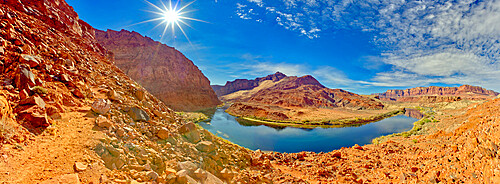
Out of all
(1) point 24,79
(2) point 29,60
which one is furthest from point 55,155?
(2) point 29,60

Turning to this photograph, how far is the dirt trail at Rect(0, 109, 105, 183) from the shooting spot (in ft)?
8.84

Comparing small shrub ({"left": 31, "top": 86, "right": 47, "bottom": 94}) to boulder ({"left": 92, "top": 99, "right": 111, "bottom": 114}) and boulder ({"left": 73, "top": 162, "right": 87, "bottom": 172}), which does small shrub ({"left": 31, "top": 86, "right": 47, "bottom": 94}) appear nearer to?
boulder ({"left": 92, "top": 99, "right": 111, "bottom": 114})

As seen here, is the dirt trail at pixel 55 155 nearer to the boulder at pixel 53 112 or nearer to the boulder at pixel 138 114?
the boulder at pixel 53 112

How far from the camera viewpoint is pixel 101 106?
5.14m

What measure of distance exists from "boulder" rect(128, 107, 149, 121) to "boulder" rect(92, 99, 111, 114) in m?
0.73

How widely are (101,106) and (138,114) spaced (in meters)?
1.12

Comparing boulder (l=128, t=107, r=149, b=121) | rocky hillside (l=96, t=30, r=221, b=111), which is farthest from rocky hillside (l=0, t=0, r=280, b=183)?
rocky hillside (l=96, t=30, r=221, b=111)

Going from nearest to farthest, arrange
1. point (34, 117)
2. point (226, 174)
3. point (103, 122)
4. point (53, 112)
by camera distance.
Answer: point (34, 117) < point (53, 112) < point (103, 122) < point (226, 174)

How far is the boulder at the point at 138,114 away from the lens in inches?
232

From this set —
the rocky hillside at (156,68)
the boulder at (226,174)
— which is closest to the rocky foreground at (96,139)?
the boulder at (226,174)

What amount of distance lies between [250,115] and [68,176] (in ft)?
187

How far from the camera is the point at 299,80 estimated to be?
19625cm

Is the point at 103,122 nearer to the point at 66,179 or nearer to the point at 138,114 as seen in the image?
the point at 138,114

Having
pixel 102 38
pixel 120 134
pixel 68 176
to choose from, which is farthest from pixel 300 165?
pixel 102 38
